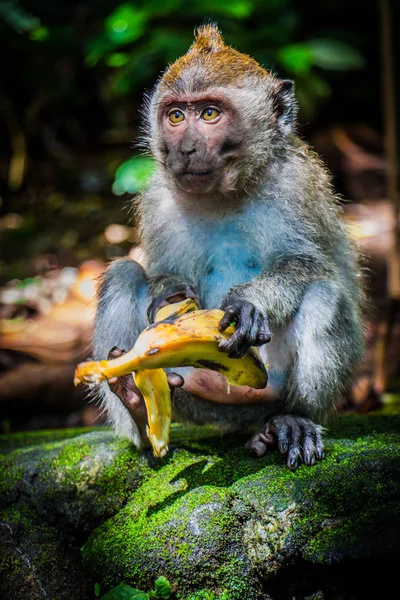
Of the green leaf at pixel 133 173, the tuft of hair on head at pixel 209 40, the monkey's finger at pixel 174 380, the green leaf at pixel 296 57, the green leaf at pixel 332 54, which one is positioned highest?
the green leaf at pixel 332 54

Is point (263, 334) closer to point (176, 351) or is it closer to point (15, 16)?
point (176, 351)

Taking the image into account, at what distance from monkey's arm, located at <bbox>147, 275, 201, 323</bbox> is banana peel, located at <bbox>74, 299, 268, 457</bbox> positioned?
0.35 metres

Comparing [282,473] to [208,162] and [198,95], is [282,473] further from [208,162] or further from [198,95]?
[198,95]

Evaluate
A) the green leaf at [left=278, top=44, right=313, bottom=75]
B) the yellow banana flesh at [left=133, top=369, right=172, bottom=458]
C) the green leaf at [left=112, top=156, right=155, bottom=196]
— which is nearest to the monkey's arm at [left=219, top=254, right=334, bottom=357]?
the yellow banana flesh at [left=133, top=369, right=172, bottom=458]

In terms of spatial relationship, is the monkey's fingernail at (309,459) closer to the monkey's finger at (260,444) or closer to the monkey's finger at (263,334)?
the monkey's finger at (260,444)

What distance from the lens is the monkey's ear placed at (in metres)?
5.20

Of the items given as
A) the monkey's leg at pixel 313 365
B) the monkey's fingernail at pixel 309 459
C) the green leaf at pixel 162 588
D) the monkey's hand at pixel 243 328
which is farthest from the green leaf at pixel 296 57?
the green leaf at pixel 162 588

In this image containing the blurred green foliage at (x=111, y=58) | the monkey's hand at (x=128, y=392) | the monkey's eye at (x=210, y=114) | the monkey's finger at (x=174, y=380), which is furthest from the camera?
the blurred green foliage at (x=111, y=58)

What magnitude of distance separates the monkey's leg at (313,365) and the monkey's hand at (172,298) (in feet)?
2.33

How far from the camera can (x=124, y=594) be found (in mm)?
3928

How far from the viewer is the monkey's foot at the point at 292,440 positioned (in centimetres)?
437

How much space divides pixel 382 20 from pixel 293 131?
4.26 meters

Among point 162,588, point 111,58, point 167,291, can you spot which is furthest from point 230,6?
point 162,588

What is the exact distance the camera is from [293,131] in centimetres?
533
